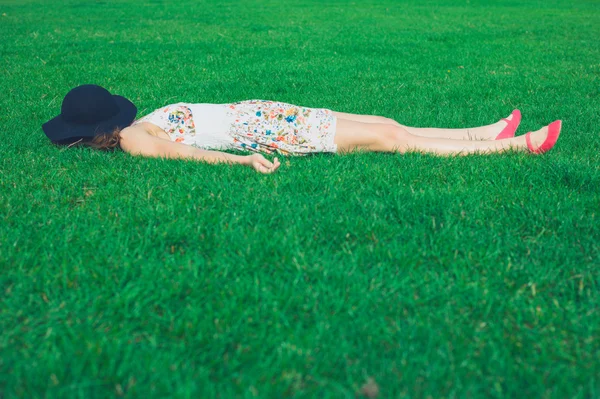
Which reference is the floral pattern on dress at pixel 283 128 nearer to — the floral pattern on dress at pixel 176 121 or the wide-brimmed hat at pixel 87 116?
the floral pattern on dress at pixel 176 121

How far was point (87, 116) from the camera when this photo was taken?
4352mm

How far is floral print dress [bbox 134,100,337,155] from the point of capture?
4.45 m

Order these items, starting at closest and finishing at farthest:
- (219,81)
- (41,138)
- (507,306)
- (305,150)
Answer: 1. (507,306)
2. (305,150)
3. (41,138)
4. (219,81)

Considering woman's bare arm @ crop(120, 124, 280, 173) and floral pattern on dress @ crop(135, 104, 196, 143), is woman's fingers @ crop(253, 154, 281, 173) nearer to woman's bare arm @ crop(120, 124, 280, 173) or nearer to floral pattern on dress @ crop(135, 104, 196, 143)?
woman's bare arm @ crop(120, 124, 280, 173)

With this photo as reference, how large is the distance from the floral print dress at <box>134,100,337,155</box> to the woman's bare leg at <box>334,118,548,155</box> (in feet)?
0.42

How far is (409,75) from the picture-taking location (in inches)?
333

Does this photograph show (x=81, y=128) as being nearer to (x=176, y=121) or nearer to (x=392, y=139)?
(x=176, y=121)

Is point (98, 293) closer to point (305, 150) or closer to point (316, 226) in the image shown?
point (316, 226)

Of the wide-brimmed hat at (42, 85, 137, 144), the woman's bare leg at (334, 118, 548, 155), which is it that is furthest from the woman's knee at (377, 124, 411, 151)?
the wide-brimmed hat at (42, 85, 137, 144)

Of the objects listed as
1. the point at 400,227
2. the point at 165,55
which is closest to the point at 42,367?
the point at 400,227

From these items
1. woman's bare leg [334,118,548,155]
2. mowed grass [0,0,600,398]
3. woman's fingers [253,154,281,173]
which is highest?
woman's bare leg [334,118,548,155]

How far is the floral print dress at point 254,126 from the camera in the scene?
14.6ft

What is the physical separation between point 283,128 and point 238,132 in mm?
399

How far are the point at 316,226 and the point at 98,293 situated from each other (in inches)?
48.8
